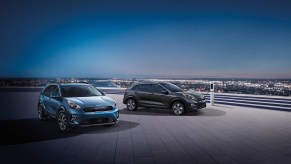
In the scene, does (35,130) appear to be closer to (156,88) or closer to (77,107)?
(77,107)

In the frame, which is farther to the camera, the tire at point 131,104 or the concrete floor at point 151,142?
the tire at point 131,104

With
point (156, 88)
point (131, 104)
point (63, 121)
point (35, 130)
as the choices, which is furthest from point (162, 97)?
point (35, 130)

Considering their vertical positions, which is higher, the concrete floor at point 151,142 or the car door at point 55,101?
the car door at point 55,101

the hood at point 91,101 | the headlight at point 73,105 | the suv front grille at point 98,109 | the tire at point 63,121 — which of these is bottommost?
the tire at point 63,121

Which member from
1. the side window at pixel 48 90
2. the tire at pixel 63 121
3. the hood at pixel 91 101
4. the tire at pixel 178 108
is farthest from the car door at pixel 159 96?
the tire at pixel 63 121

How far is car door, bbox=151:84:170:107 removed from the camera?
12.3 m

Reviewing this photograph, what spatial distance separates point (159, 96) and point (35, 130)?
6.06 meters

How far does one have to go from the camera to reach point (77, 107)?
8.14 meters

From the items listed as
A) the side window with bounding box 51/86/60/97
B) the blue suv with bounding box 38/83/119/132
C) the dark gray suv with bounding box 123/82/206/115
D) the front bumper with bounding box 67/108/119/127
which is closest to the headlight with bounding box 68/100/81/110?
the blue suv with bounding box 38/83/119/132

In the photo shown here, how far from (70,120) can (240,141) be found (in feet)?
16.7

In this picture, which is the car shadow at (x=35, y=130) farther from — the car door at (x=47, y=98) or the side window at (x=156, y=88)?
the side window at (x=156, y=88)

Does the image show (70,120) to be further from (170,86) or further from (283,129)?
(283,129)

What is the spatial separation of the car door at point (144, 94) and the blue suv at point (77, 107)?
3.46 m

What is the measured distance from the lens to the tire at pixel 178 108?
11.9 metres
